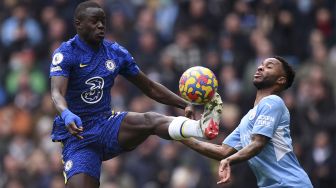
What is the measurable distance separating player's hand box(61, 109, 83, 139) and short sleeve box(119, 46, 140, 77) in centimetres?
134

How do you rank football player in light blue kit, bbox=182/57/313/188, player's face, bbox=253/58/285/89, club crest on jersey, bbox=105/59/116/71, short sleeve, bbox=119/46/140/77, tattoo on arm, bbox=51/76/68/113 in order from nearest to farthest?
football player in light blue kit, bbox=182/57/313/188
tattoo on arm, bbox=51/76/68/113
player's face, bbox=253/58/285/89
club crest on jersey, bbox=105/59/116/71
short sleeve, bbox=119/46/140/77

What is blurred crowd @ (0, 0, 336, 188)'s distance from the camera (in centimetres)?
1691

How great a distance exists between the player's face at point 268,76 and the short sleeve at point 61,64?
2.02 m

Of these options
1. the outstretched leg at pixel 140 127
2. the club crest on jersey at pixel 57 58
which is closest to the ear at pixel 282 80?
the outstretched leg at pixel 140 127

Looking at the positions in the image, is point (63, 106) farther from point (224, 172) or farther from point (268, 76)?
point (268, 76)

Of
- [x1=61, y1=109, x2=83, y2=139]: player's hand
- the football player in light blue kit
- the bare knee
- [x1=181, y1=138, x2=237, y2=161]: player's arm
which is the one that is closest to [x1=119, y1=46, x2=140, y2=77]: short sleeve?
the bare knee

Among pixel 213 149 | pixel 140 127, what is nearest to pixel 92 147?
pixel 140 127

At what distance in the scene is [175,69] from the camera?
18.4 metres

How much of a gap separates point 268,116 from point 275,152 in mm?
399

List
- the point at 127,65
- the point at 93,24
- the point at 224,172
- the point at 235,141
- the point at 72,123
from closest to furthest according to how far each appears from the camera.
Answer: the point at 224,172, the point at 72,123, the point at 93,24, the point at 235,141, the point at 127,65

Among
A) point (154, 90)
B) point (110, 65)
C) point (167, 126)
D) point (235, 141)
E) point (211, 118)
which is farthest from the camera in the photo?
point (154, 90)

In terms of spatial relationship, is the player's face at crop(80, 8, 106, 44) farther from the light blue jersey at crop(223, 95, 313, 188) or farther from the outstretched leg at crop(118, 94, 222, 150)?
the light blue jersey at crop(223, 95, 313, 188)

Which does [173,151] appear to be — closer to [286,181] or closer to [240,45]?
[240,45]

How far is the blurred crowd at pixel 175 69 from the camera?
16.9 metres
